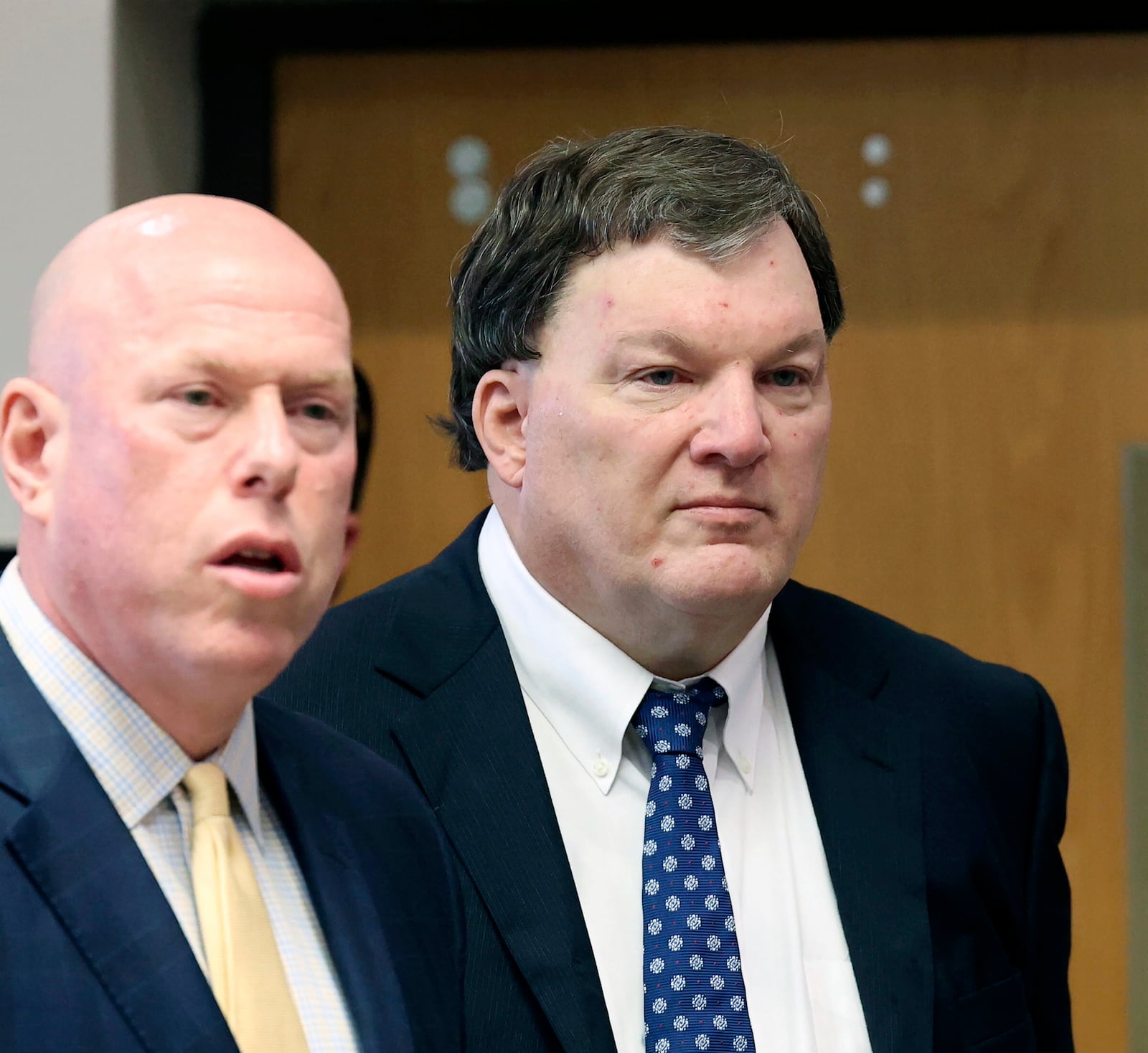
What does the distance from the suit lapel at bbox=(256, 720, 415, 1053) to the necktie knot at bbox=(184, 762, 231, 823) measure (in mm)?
81

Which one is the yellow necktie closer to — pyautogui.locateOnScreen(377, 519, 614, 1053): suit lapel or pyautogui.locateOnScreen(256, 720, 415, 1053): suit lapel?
pyautogui.locateOnScreen(256, 720, 415, 1053): suit lapel

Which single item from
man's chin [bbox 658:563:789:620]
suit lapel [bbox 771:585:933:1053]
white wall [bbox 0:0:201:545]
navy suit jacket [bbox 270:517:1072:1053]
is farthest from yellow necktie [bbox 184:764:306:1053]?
white wall [bbox 0:0:201:545]

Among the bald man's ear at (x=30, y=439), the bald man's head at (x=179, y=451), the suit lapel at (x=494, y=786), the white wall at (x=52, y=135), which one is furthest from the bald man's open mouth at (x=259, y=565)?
the white wall at (x=52, y=135)

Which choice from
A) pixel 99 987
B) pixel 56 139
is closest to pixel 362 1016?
pixel 99 987

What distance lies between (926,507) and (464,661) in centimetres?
117

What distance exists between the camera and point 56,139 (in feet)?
7.32

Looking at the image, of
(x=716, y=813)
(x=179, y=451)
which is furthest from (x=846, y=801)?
(x=179, y=451)

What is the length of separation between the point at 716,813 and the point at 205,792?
660 mm

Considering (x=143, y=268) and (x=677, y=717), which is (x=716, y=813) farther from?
(x=143, y=268)

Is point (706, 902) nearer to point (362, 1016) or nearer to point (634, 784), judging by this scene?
point (634, 784)

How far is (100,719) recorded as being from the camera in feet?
2.92

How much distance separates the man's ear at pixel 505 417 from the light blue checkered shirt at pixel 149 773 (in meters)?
0.62

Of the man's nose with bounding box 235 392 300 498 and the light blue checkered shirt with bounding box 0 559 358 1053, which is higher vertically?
the man's nose with bounding box 235 392 300 498

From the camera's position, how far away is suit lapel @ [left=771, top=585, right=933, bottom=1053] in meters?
1.41
